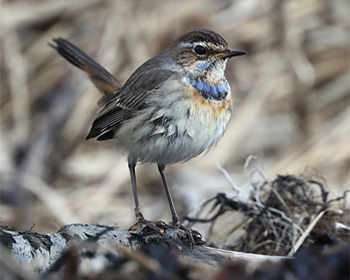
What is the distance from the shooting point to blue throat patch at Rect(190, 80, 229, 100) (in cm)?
404

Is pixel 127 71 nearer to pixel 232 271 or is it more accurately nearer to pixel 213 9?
pixel 213 9

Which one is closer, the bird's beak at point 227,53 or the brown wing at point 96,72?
the bird's beak at point 227,53

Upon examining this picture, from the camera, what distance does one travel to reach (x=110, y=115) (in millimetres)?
4492

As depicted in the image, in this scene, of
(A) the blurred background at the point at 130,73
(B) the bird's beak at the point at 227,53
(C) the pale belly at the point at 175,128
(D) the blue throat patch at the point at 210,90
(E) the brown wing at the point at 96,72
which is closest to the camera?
(C) the pale belly at the point at 175,128

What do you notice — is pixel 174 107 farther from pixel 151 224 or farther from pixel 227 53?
pixel 151 224

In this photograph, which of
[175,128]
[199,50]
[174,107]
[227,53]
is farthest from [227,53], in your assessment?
[175,128]

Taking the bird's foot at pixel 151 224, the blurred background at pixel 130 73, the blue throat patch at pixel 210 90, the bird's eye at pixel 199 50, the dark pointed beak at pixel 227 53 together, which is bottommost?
the bird's foot at pixel 151 224

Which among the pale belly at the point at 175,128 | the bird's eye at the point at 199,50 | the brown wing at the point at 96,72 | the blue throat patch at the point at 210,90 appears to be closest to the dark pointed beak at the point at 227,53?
the bird's eye at the point at 199,50

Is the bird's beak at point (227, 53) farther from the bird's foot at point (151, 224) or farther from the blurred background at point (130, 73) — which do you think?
the blurred background at point (130, 73)

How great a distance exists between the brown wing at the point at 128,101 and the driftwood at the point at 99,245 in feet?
3.45

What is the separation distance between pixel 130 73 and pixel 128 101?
3.53 m

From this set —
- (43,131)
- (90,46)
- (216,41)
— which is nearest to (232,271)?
(216,41)

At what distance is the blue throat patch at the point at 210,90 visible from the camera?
4.04 m

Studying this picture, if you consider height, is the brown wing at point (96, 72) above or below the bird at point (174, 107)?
above
